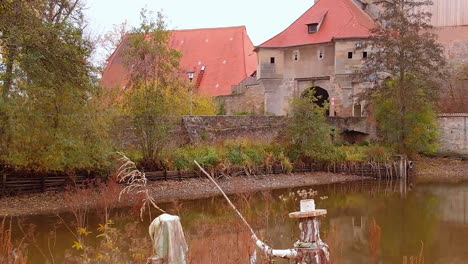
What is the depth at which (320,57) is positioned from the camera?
115ft

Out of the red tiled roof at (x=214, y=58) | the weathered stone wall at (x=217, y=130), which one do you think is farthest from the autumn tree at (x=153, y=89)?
the red tiled roof at (x=214, y=58)

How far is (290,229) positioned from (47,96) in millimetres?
9437

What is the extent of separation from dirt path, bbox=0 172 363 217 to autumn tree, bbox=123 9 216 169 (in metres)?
1.93

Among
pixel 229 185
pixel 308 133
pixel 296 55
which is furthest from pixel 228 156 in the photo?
pixel 296 55

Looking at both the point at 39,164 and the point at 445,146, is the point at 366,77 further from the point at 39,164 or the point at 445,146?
the point at 39,164

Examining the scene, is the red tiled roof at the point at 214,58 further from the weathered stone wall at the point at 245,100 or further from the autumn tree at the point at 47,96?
the autumn tree at the point at 47,96

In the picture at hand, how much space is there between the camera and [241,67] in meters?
42.5

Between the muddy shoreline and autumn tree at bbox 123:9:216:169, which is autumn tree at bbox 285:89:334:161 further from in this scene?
autumn tree at bbox 123:9:216:169

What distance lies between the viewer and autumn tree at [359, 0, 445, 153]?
2741 cm

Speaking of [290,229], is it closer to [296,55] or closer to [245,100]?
[296,55]

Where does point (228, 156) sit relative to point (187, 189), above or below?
above

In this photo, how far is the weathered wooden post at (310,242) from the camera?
366cm

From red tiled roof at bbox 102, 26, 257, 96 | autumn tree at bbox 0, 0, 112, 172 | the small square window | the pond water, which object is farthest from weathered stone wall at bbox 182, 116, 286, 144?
red tiled roof at bbox 102, 26, 257, 96

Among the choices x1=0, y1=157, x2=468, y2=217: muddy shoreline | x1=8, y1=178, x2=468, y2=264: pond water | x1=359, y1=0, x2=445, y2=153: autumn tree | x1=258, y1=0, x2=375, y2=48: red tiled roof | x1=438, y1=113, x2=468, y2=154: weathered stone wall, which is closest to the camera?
x1=8, y1=178, x2=468, y2=264: pond water
